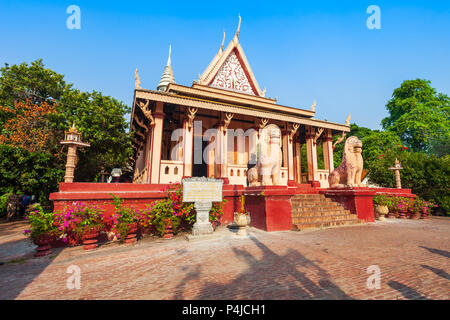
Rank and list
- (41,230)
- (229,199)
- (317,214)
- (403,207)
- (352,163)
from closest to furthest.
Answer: (41,230)
(317,214)
(229,199)
(352,163)
(403,207)

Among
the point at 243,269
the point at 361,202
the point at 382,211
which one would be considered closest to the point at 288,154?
the point at 361,202

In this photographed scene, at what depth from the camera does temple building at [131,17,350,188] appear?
943 cm

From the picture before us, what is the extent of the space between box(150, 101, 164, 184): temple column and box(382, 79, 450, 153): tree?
26.6 meters

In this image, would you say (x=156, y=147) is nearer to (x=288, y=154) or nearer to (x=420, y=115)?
(x=288, y=154)

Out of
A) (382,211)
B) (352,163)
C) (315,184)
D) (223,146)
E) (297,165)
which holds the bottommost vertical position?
(382,211)

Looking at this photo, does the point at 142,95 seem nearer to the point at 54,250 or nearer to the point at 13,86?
the point at 54,250

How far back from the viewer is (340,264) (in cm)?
358

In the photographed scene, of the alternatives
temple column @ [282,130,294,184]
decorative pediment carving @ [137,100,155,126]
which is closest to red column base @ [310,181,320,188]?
temple column @ [282,130,294,184]

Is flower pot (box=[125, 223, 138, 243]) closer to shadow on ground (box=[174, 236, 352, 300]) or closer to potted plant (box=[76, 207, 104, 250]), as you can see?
potted plant (box=[76, 207, 104, 250])

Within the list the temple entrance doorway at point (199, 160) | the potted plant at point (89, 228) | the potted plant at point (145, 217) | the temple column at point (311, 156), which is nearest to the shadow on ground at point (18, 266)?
the potted plant at point (89, 228)

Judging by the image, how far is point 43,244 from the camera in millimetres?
5121

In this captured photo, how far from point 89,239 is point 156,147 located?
458cm

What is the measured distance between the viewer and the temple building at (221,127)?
30.9 feet

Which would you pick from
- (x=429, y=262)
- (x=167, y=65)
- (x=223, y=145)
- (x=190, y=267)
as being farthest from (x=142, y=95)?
(x=167, y=65)
